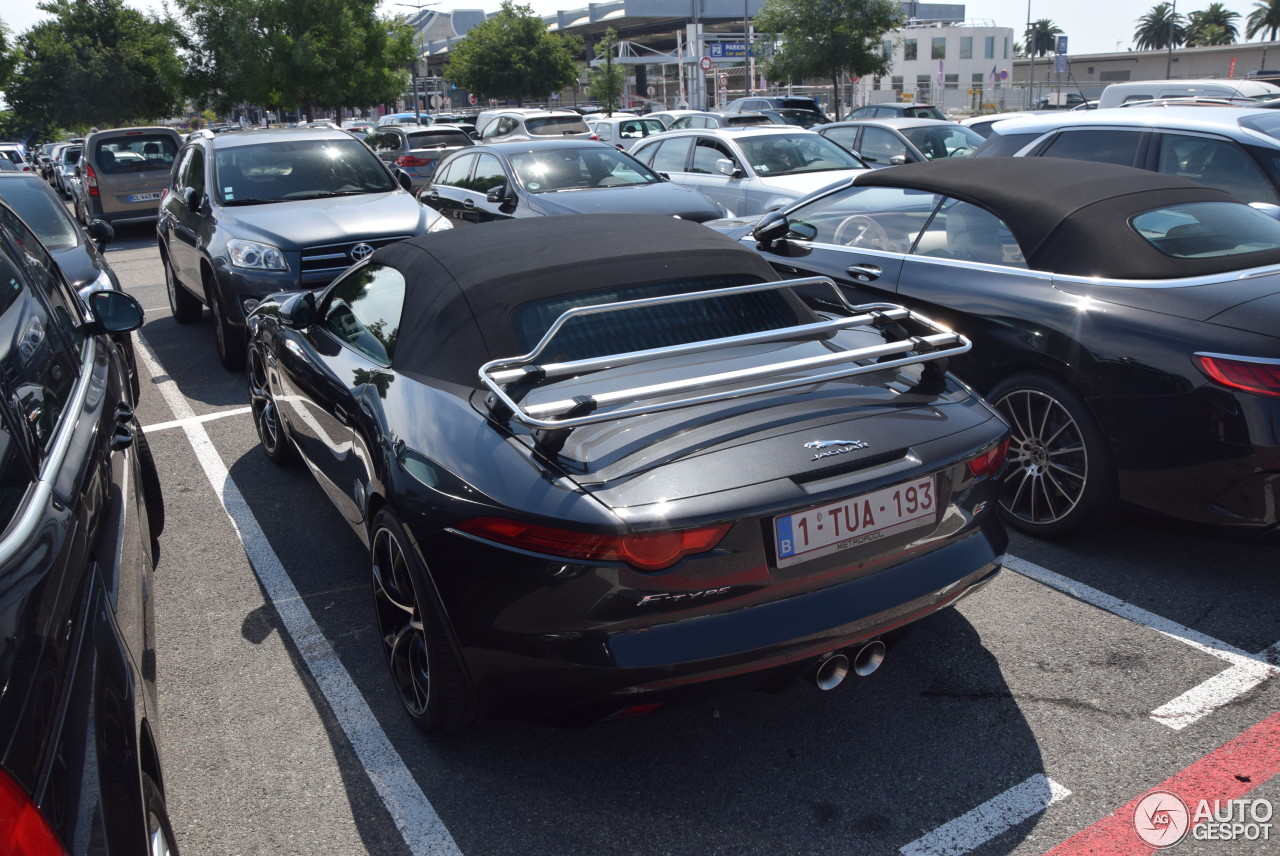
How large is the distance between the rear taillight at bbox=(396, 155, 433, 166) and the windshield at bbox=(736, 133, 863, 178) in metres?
8.45

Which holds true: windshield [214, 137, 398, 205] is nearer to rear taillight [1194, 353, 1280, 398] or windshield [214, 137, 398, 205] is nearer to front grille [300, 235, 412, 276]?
front grille [300, 235, 412, 276]

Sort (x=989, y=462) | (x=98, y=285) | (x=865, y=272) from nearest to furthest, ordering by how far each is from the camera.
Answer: (x=989, y=462)
(x=865, y=272)
(x=98, y=285)

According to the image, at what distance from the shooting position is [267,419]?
19.2 ft

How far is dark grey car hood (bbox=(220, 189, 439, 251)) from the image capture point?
306 inches

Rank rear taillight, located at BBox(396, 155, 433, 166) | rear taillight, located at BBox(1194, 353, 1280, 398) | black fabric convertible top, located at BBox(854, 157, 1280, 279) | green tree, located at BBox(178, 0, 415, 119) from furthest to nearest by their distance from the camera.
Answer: green tree, located at BBox(178, 0, 415, 119)
rear taillight, located at BBox(396, 155, 433, 166)
black fabric convertible top, located at BBox(854, 157, 1280, 279)
rear taillight, located at BBox(1194, 353, 1280, 398)

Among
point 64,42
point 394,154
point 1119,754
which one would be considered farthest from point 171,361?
point 64,42

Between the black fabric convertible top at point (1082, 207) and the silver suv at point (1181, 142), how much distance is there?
2151 mm

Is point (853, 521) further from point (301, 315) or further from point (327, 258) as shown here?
point (327, 258)

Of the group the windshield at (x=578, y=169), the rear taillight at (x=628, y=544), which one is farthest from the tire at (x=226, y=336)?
the rear taillight at (x=628, y=544)

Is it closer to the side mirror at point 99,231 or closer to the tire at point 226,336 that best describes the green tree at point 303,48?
the side mirror at point 99,231

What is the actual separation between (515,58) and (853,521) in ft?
156

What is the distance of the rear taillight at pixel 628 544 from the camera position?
2.56 meters

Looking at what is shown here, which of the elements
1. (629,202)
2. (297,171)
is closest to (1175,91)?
(629,202)

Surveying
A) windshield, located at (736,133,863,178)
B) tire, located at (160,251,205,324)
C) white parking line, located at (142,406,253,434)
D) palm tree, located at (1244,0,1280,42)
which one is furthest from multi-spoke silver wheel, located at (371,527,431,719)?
palm tree, located at (1244,0,1280,42)
